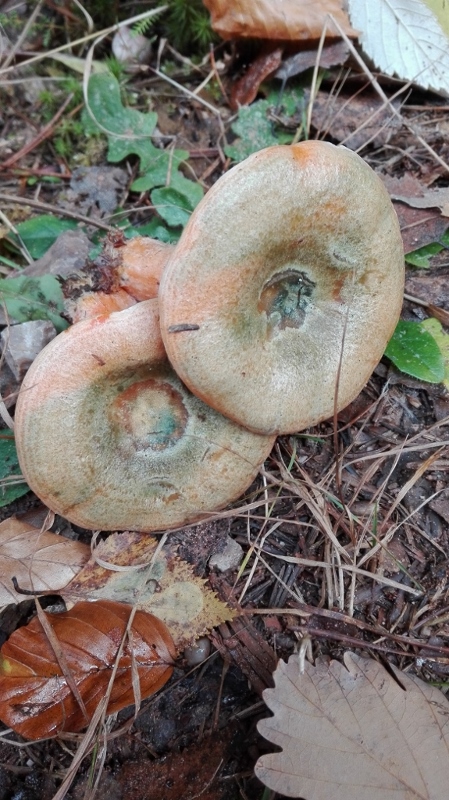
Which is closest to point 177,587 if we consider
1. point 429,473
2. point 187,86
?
point 429,473

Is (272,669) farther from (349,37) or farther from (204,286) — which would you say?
(349,37)

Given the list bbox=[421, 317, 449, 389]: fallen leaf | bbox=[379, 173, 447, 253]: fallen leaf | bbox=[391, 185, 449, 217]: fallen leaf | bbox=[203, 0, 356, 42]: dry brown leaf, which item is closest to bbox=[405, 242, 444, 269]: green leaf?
bbox=[379, 173, 447, 253]: fallen leaf

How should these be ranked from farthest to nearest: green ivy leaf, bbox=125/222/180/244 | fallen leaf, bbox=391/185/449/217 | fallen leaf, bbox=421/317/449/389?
green ivy leaf, bbox=125/222/180/244 < fallen leaf, bbox=391/185/449/217 < fallen leaf, bbox=421/317/449/389

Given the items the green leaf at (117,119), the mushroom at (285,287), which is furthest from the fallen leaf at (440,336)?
the green leaf at (117,119)

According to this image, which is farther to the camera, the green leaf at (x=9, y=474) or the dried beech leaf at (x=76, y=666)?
the green leaf at (x=9, y=474)

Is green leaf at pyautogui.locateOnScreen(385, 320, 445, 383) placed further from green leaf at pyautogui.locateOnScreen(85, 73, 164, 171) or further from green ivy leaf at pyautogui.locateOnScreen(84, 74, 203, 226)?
green leaf at pyautogui.locateOnScreen(85, 73, 164, 171)

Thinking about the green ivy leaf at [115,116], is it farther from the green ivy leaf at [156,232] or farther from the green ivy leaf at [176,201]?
the green ivy leaf at [156,232]

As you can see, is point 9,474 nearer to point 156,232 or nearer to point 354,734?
point 156,232
